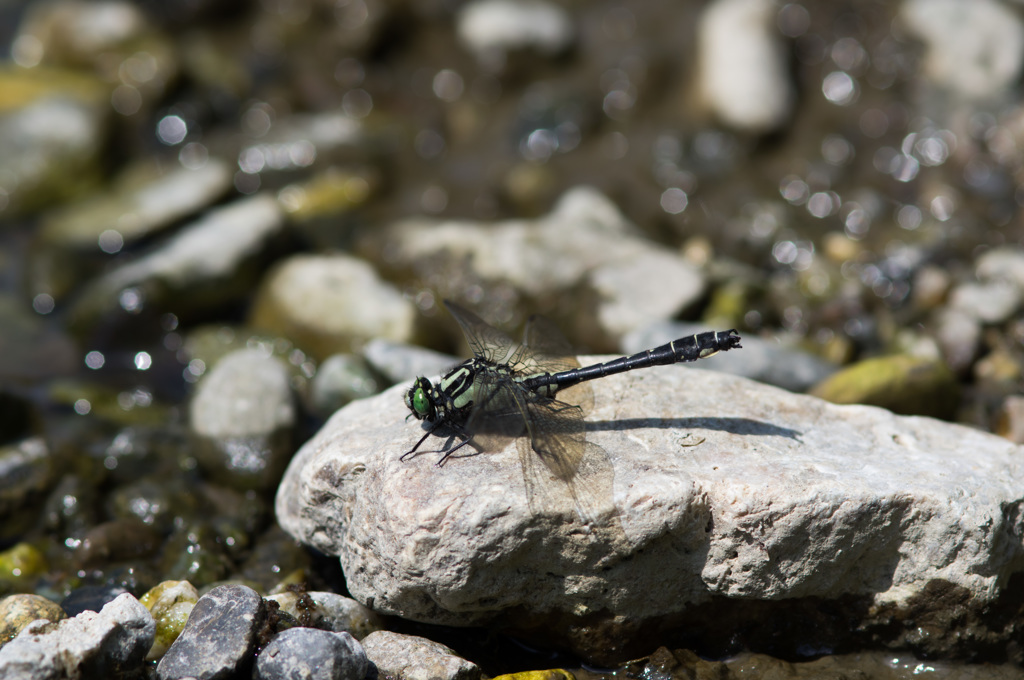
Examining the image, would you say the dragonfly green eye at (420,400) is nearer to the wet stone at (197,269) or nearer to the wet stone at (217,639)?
the wet stone at (217,639)

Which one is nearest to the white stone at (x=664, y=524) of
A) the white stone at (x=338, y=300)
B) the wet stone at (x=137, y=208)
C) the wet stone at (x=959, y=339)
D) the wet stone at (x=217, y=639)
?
the wet stone at (x=217, y=639)

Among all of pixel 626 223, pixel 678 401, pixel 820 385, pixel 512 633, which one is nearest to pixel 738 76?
pixel 626 223

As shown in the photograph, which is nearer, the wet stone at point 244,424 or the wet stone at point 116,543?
the wet stone at point 116,543

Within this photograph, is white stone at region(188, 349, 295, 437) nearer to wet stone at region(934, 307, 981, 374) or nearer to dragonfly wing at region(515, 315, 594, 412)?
dragonfly wing at region(515, 315, 594, 412)

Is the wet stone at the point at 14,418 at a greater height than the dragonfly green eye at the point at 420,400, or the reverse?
the dragonfly green eye at the point at 420,400

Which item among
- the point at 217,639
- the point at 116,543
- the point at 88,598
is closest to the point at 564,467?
the point at 217,639

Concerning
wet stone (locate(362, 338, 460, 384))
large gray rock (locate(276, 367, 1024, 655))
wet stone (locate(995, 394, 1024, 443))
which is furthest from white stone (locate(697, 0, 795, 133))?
large gray rock (locate(276, 367, 1024, 655))

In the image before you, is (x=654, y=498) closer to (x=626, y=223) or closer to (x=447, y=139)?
(x=626, y=223)

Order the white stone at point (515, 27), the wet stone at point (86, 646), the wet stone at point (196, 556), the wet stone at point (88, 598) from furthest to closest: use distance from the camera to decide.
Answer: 1. the white stone at point (515, 27)
2. the wet stone at point (196, 556)
3. the wet stone at point (88, 598)
4. the wet stone at point (86, 646)
